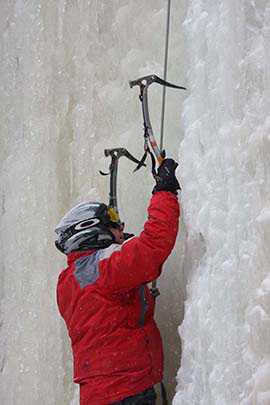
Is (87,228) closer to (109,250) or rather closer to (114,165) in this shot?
(109,250)

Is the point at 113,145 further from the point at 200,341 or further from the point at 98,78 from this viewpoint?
the point at 200,341

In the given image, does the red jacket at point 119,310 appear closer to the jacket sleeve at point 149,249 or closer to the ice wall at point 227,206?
the jacket sleeve at point 149,249

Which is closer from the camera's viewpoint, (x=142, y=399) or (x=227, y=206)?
(x=227, y=206)

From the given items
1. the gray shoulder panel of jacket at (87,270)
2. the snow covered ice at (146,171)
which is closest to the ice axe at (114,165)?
the snow covered ice at (146,171)

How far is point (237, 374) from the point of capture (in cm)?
230

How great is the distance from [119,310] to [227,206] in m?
0.61

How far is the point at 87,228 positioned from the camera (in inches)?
112

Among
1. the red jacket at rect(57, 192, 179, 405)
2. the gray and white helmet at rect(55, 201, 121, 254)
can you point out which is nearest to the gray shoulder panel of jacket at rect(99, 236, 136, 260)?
the red jacket at rect(57, 192, 179, 405)

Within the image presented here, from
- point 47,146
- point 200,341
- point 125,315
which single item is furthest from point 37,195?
point 200,341

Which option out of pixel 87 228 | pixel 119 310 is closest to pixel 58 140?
pixel 87 228

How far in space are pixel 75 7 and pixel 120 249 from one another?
6.25ft

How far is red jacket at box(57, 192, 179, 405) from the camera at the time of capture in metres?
2.61

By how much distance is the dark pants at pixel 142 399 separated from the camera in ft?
8.86

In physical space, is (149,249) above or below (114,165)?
below
